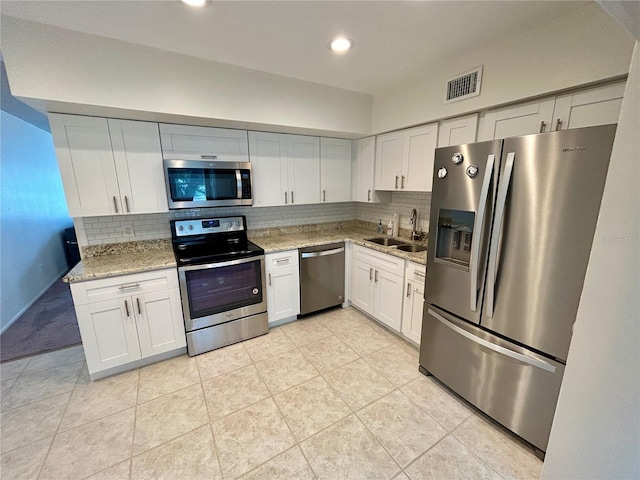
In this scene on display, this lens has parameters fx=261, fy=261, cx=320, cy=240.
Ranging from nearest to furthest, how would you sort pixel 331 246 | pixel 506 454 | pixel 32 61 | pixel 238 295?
pixel 506 454 → pixel 32 61 → pixel 238 295 → pixel 331 246

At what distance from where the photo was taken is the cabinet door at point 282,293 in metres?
2.86

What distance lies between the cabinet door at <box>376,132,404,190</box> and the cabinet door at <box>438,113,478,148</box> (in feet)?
1.58

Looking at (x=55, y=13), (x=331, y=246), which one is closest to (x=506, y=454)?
(x=331, y=246)

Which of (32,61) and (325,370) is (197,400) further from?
(32,61)

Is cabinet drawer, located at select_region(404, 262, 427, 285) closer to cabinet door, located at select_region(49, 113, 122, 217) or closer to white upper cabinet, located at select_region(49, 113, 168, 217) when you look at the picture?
white upper cabinet, located at select_region(49, 113, 168, 217)

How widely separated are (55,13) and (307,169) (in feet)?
7.36

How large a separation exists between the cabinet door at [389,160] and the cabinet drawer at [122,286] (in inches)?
94.4

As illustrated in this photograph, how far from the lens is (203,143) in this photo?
2570 mm

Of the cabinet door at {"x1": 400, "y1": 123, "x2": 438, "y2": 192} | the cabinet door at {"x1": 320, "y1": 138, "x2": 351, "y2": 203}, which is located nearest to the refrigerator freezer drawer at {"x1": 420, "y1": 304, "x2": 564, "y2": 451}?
the cabinet door at {"x1": 400, "y1": 123, "x2": 438, "y2": 192}

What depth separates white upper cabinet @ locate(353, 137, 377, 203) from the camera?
10.6ft

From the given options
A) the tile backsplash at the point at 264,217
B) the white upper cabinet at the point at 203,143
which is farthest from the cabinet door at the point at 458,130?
the white upper cabinet at the point at 203,143

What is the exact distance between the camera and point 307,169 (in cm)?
322

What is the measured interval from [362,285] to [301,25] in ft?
8.27

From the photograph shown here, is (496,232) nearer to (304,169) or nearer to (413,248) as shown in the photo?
(413,248)
